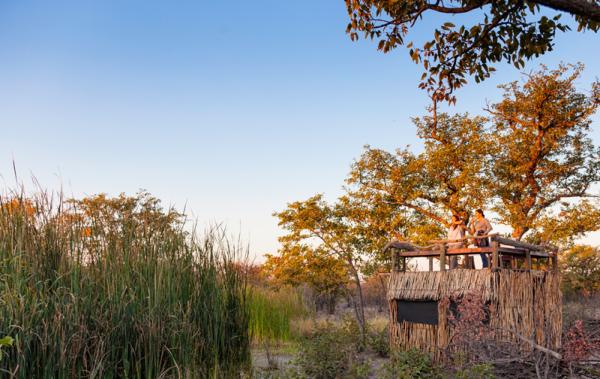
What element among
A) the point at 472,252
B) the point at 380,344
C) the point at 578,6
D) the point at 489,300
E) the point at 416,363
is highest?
the point at 578,6

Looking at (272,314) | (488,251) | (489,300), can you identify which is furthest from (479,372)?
(272,314)

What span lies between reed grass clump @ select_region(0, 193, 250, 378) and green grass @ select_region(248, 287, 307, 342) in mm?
6855

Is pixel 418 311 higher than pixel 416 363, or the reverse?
pixel 418 311

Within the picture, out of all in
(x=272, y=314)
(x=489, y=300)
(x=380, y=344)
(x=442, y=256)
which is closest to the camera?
(x=489, y=300)

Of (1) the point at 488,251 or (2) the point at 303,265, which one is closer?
(1) the point at 488,251

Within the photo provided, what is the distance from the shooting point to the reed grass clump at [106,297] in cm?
365

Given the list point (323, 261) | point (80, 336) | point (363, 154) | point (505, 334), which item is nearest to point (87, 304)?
point (80, 336)

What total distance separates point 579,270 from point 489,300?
20051 millimetres

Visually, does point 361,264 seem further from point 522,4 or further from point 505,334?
point 522,4

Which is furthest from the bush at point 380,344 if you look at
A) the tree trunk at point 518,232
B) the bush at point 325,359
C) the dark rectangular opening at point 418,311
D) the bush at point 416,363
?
the tree trunk at point 518,232

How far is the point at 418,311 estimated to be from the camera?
9266 mm

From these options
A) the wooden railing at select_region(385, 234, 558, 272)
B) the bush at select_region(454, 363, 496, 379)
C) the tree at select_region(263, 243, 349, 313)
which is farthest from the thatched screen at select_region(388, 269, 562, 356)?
the tree at select_region(263, 243, 349, 313)

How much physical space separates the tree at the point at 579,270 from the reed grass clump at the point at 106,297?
75.7 feet

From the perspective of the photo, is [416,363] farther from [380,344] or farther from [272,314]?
[272,314]
